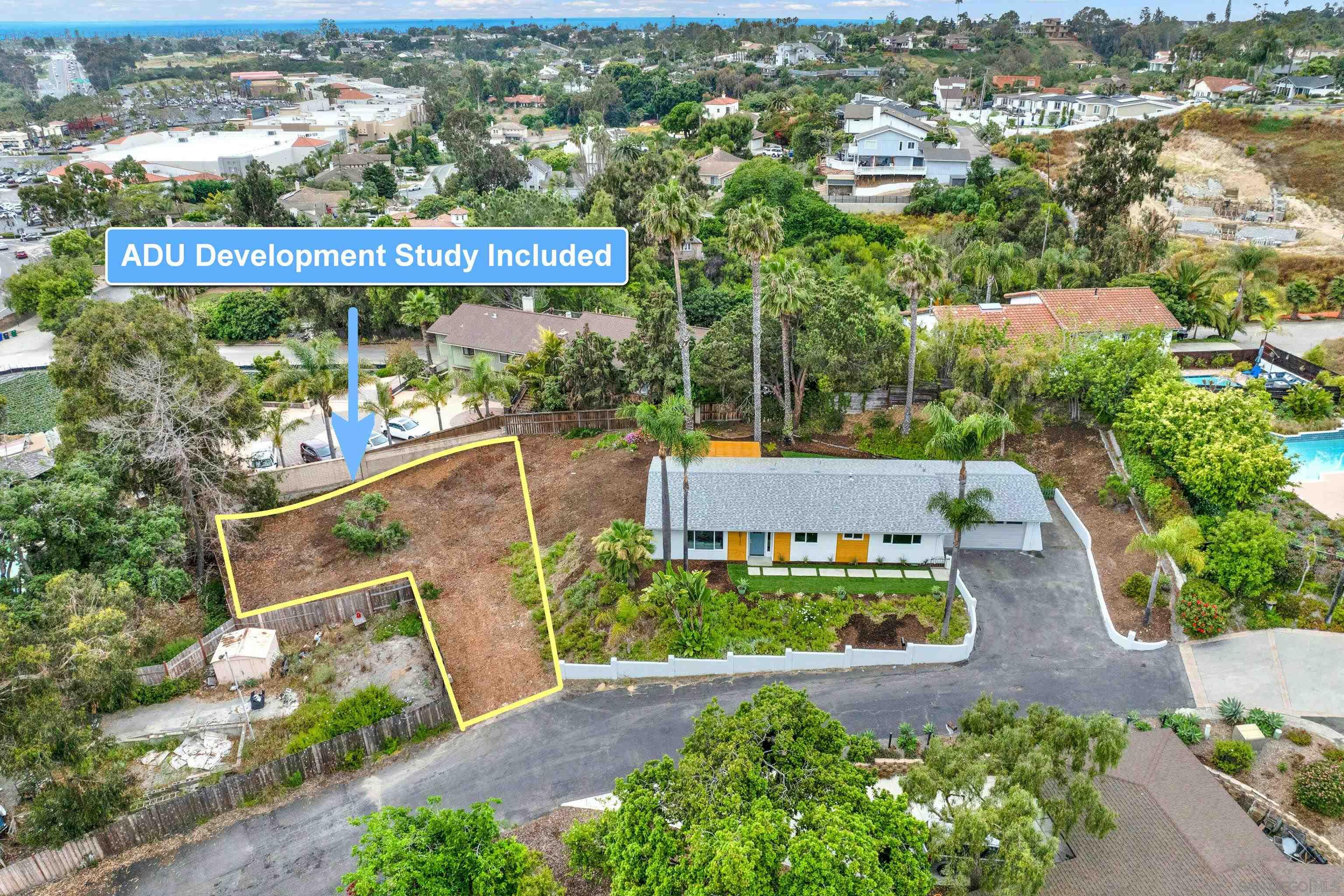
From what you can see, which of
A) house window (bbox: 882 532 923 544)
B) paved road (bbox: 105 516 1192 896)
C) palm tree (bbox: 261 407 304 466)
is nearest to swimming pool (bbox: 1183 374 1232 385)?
paved road (bbox: 105 516 1192 896)

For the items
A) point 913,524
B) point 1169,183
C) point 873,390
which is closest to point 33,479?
point 913,524

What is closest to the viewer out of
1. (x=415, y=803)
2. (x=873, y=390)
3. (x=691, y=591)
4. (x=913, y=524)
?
(x=415, y=803)

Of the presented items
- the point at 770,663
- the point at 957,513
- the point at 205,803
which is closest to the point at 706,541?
the point at 770,663

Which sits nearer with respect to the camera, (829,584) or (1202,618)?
(1202,618)

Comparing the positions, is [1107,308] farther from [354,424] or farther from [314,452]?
[354,424]

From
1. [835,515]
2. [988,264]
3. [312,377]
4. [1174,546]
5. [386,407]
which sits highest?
[988,264]

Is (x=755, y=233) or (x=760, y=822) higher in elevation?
(x=755, y=233)

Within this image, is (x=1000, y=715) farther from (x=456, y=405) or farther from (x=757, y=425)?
(x=456, y=405)
